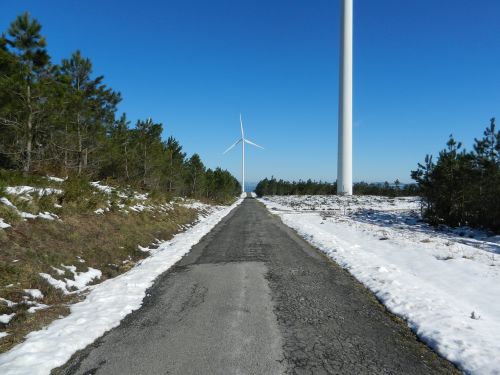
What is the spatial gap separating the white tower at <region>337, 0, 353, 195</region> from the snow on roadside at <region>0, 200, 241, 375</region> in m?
50.5

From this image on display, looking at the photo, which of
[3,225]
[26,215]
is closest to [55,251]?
[3,225]

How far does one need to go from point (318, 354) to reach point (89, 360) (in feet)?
8.89

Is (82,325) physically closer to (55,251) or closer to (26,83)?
(55,251)

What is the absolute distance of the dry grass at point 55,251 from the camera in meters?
5.69

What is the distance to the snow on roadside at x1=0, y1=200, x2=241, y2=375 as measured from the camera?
4.05 metres

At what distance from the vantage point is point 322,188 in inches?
4264

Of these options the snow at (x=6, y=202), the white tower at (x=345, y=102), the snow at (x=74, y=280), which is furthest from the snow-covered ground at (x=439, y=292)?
the white tower at (x=345, y=102)

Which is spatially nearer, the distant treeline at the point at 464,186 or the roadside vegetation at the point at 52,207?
the roadside vegetation at the point at 52,207

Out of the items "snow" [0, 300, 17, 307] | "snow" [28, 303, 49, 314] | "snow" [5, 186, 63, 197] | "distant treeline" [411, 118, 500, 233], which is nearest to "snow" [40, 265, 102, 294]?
"snow" [28, 303, 49, 314]

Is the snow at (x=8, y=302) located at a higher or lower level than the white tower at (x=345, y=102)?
lower

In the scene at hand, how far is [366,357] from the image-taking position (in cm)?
420

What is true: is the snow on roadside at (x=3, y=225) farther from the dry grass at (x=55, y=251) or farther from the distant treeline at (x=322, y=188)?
the distant treeline at (x=322, y=188)

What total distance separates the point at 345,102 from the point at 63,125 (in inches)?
1814

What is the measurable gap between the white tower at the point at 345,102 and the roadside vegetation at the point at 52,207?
37943 millimetres
